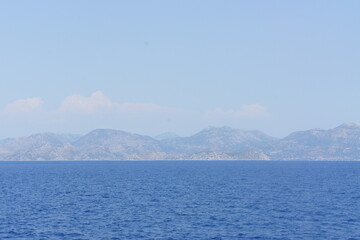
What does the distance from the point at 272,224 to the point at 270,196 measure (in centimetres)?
5001

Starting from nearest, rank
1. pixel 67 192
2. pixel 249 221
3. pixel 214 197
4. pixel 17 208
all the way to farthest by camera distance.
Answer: pixel 249 221
pixel 17 208
pixel 214 197
pixel 67 192

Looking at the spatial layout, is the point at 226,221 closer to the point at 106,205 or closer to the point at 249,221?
the point at 249,221

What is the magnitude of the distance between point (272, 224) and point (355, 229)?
1642 cm

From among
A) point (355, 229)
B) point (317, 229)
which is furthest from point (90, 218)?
point (355, 229)

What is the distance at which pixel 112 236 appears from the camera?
85.3 meters

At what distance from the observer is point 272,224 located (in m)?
95.9

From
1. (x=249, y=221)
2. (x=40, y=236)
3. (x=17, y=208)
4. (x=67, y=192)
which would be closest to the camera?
(x=40, y=236)

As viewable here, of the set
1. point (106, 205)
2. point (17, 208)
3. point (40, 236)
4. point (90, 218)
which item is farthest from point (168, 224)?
point (17, 208)

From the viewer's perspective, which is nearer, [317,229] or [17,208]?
[317,229]

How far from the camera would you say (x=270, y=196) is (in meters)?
145

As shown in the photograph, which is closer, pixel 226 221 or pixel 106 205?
pixel 226 221

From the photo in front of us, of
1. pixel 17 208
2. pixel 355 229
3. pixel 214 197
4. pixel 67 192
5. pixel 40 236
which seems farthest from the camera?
pixel 67 192

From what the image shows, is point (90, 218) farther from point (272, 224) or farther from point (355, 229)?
point (355, 229)

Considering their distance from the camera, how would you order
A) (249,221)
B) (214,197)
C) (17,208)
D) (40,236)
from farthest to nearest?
1. (214,197)
2. (17,208)
3. (249,221)
4. (40,236)
